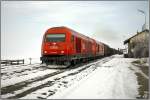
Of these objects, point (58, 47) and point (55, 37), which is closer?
point (58, 47)

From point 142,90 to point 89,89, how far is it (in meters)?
2.37

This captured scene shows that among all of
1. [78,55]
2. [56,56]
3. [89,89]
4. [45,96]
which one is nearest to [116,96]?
[89,89]

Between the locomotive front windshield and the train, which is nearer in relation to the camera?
the train

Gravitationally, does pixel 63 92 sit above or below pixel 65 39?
below

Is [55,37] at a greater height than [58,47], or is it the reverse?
[55,37]

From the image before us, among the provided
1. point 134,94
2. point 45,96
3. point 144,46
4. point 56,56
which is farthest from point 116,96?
point 144,46

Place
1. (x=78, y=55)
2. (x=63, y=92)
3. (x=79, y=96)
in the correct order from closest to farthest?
(x=79, y=96)
(x=63, y=92)
(x=78, y=55)

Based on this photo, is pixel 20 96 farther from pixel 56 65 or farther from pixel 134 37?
pixel 134 37

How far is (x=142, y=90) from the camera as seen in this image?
10961 millimetres

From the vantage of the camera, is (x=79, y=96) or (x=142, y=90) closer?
(x=79, y=96)

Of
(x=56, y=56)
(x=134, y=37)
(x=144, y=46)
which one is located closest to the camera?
(x=56, y=56)

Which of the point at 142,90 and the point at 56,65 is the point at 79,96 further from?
the point at 56,65

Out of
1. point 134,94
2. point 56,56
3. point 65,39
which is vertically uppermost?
point 65,39

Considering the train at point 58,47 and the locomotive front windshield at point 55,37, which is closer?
the train at point 58,47
